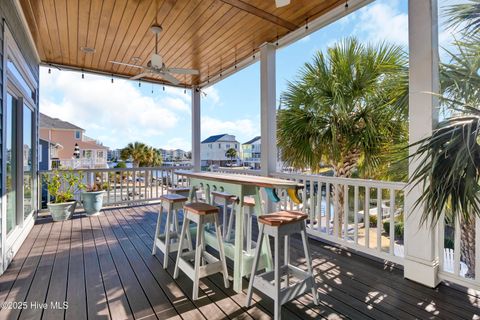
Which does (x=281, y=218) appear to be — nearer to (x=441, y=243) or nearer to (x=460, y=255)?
(x=441, y=243)

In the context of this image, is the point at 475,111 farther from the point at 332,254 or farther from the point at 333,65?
the point at 333,65

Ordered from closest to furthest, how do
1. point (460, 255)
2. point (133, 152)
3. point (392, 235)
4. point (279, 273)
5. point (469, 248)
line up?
point (279, 273) → point (460, 255) → point (469, 248) → point (392, 235) → point (133, 152)

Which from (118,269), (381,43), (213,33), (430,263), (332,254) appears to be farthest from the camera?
(213,33)

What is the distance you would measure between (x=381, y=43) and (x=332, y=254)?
283cm

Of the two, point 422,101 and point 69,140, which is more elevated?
point 69,140

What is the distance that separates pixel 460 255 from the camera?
2.21m

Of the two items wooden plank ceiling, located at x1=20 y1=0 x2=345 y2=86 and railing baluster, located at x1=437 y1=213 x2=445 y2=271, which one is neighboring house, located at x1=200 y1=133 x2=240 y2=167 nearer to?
wooden plank ceiling, located at x1=20 y1=0 x2=345 y2=86

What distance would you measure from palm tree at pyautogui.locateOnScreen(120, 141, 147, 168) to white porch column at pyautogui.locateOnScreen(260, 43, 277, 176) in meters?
14.3

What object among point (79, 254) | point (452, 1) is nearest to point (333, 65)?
point (452, 1)

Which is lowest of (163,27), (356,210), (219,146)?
(356,210)

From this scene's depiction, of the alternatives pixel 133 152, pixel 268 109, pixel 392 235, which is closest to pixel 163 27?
pixel 268 109

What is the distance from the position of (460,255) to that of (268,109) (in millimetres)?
2818

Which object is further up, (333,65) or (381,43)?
(381,43)

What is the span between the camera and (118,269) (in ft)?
8.23
